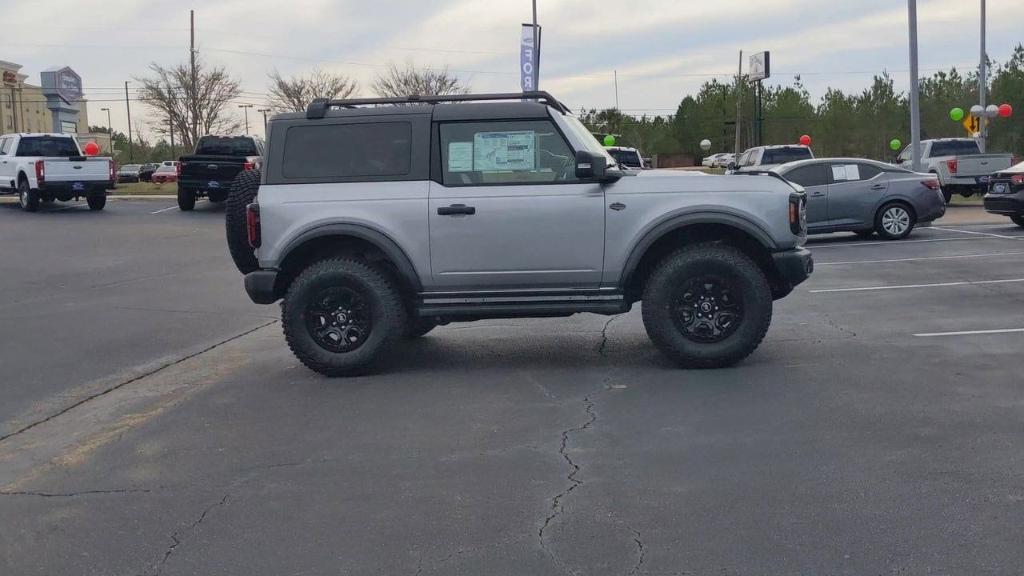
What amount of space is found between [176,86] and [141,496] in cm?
6652

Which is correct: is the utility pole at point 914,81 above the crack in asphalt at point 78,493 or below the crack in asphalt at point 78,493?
above

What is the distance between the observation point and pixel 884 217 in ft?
64.0

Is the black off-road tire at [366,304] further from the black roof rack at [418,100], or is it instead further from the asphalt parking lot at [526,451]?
the black roof rack at [418,100]

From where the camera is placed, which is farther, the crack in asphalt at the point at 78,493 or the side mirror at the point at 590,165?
the side mirror at the point at 590,165

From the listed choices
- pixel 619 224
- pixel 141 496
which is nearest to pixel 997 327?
pixel 619 224

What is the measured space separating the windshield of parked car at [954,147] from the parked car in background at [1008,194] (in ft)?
32.5

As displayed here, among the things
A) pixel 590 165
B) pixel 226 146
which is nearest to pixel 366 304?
pixel 590 165

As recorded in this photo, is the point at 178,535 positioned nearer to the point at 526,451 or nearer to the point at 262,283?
the point at 526,451

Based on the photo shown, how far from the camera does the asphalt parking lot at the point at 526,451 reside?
4.73 metres

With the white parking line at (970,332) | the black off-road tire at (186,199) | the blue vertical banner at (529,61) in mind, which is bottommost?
the white parking line at (970,332)

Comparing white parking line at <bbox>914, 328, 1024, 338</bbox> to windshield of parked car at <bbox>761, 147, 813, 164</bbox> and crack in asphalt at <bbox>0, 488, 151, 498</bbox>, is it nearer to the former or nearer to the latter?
crack in asphalt at <bbox>0, 488, 151, 498</bbox>

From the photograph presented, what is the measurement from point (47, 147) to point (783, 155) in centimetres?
1917

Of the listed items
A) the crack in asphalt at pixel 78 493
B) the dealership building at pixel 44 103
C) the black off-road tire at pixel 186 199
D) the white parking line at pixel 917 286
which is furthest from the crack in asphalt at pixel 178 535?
the dealership building at pixel 44 103

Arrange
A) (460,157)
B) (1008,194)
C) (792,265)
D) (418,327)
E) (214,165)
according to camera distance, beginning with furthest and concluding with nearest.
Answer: (214,165) < (1008,194) < (418,327) < (460,157) < (792,265)
